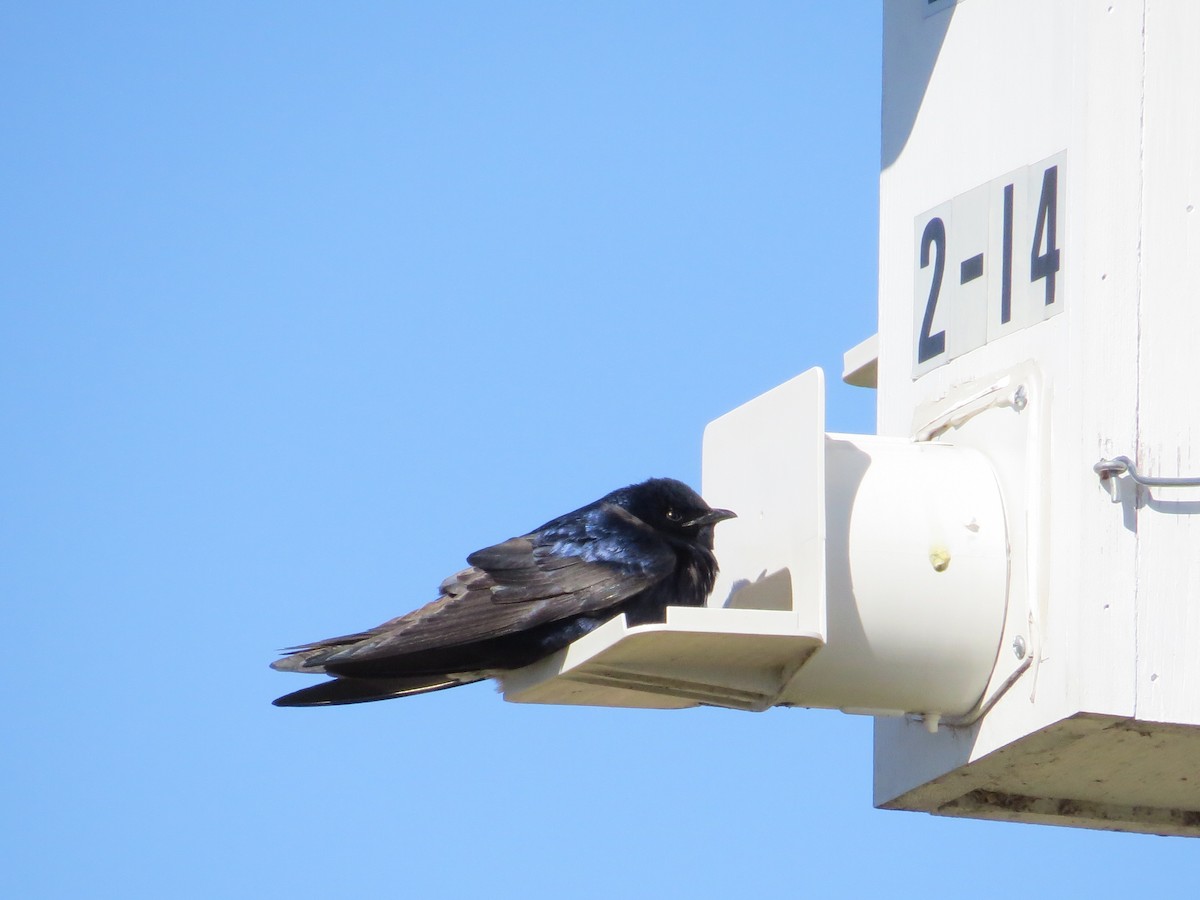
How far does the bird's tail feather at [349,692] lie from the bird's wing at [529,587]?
1.9 inches

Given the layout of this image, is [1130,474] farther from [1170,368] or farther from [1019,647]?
[1019,647]

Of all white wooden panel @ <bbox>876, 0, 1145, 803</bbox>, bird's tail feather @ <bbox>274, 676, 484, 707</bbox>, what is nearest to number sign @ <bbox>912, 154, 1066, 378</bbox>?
white wooden panel @ <bbox>876, 0, 1145, 803</bbox>

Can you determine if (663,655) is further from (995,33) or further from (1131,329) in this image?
(995,33)

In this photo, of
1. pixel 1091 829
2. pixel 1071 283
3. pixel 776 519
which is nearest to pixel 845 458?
pixel 776 519

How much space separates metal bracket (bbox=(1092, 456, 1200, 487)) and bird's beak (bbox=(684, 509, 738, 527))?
2.66 ft

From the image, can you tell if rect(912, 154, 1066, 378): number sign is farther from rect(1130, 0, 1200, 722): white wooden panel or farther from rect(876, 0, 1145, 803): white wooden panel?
rect(1130, 0, 1200, 722): white wooden panel

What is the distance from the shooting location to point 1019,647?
3.99 m

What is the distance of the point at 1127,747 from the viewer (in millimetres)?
3939

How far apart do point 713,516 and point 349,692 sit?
2.49 feet

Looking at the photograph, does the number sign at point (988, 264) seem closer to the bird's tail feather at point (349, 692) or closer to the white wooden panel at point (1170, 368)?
the white wooden panel at point (1170, 368)

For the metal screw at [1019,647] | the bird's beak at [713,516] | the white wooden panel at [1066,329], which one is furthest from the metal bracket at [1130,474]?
the bird's beak at [713,516]

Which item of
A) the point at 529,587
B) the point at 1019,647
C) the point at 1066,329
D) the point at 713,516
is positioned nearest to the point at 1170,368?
the point at 1066,329

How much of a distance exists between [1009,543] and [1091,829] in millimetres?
626

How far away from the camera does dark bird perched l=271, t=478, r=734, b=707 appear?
415cm
